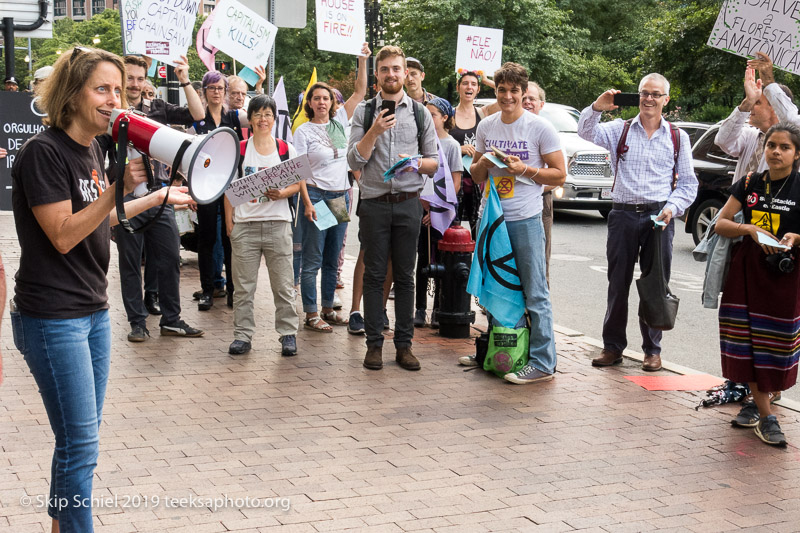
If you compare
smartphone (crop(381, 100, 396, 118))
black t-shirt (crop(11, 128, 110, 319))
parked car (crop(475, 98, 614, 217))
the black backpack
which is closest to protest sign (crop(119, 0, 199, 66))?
the black backpack

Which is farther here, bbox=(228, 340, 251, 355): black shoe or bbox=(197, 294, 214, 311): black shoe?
bbox=(197, 294, 214, 311): black shoe

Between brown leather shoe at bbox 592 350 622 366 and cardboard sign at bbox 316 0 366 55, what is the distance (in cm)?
475

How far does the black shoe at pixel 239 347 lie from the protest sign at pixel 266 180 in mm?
1154

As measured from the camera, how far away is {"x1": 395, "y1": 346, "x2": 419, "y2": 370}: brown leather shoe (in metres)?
7.08

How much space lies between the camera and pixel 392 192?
699 centimetres

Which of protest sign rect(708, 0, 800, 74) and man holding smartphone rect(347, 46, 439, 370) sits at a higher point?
protest sign rect(708, 0, 800, 74)

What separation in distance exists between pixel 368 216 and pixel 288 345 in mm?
1270

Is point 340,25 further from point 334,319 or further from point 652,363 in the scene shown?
point 652,363

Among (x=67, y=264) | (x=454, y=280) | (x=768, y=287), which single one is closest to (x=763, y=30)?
(x=768, y=287)

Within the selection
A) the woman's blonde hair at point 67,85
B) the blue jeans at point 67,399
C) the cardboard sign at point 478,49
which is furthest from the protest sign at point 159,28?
the blue jeans at point 67,399

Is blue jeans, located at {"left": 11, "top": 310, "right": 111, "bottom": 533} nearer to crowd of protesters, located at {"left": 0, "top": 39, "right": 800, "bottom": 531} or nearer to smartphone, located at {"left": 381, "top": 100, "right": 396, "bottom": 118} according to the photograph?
crowd of protesters, located at {"left": 0, "top": 39, "right": 800, "bottom": 531}

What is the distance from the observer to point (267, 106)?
7.48 meters

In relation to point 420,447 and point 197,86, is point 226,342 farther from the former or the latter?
point 197,86

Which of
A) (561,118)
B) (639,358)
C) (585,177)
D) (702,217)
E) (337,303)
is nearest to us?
(639,358)
